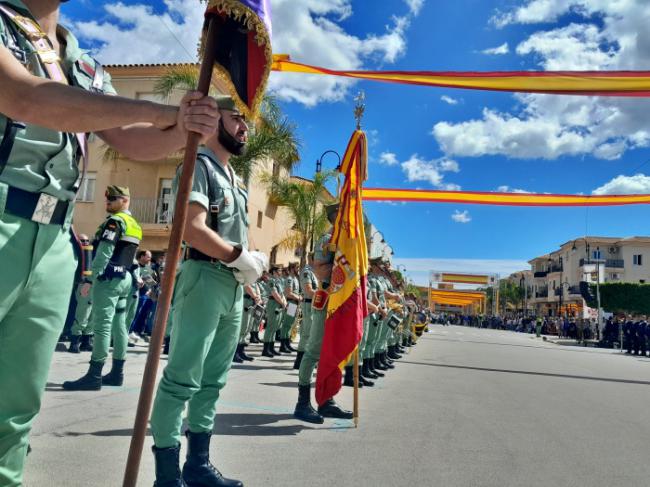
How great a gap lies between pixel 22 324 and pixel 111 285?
4.10m

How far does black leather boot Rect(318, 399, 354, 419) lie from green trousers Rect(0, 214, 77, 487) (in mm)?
3771

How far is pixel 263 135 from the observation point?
624 inches

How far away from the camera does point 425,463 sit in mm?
3811

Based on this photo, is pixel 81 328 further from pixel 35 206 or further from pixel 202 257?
pixel 35 206

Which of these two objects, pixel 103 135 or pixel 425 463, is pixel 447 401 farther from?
pixel 103 135

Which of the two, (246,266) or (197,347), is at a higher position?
(246,266)

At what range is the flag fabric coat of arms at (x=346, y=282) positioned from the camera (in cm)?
516

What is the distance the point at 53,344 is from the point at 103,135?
2.91 feet

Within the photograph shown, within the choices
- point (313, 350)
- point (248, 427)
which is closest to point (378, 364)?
point (313, 350)

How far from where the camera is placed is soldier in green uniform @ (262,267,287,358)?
1097 centimetres

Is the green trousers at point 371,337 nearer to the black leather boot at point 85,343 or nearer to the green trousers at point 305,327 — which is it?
the green trousers at point 305,327

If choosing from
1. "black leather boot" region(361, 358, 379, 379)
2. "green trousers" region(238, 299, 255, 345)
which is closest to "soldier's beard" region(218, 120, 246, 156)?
"black leather boot" region(361, 358, 379, 379)

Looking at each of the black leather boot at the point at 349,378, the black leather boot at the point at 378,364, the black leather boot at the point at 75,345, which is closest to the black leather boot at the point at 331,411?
the black leather boot at the point at 349,378

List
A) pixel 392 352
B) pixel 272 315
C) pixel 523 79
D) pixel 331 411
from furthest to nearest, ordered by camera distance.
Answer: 1. pixel 392 352
2. pixel 272 315
3. pixel 523 79
4. pixel 331 411
